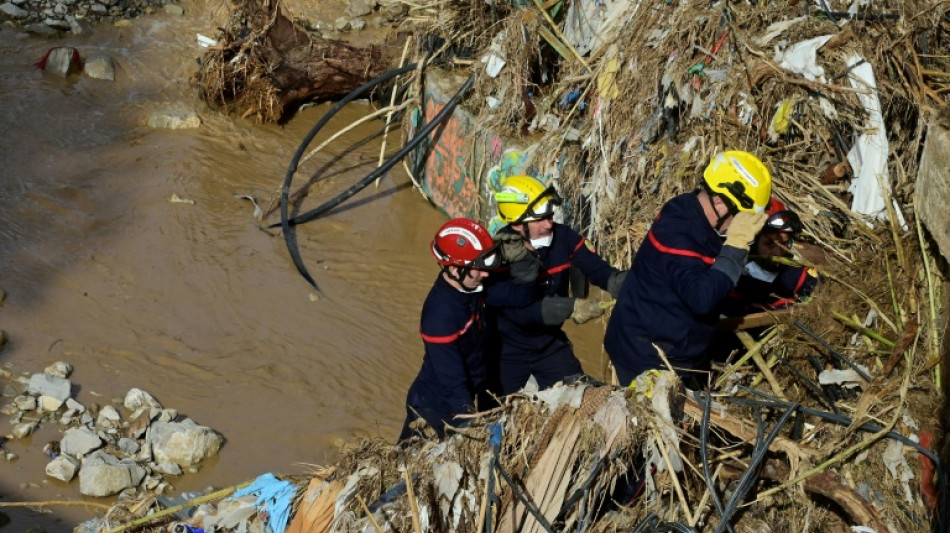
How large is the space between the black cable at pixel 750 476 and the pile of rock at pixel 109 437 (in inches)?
133

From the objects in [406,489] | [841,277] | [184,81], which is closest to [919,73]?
[841,277]

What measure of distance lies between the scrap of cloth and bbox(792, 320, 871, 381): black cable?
8.59 feet

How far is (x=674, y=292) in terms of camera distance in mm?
4668

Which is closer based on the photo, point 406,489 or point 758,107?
point 406,489

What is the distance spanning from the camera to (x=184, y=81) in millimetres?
10516

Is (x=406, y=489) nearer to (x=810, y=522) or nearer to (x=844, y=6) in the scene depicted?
(x=810, y=522)

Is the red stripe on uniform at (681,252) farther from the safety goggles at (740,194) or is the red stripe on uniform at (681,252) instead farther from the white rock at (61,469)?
the white rock at (61,469)

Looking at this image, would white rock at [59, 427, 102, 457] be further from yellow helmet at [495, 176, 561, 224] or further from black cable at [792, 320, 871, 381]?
black cable at [792, 320, 871, 381]

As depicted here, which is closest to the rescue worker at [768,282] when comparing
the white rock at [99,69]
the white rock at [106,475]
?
the white rock at [106,475]

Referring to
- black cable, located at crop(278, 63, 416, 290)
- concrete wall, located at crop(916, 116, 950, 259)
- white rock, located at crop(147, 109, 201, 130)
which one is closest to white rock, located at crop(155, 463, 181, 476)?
black cable, located at crop(278, 63, 416, 290)

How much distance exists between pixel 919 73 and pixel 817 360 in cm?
198

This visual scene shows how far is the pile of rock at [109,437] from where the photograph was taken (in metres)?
5.59

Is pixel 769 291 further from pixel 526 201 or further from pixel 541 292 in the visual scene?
pixel 526 201

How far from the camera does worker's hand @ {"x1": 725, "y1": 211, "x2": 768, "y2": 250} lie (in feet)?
14.7
